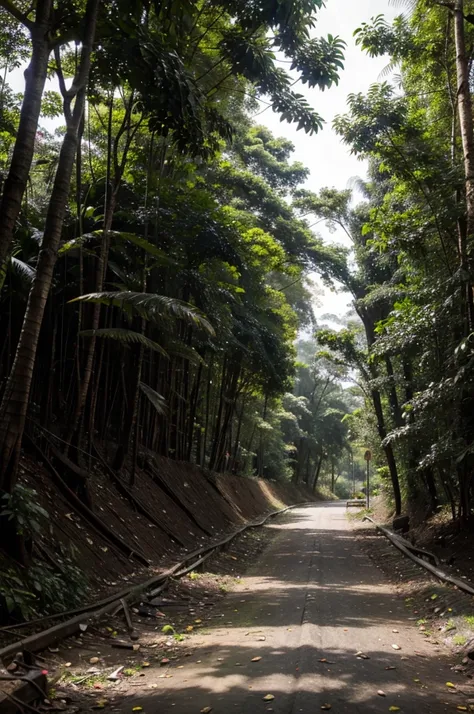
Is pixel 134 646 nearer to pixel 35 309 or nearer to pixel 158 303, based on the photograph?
pixel 35 309

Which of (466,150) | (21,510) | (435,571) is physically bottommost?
(435,571)

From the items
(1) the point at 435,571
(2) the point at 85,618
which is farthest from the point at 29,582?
(1) the point at 435,571

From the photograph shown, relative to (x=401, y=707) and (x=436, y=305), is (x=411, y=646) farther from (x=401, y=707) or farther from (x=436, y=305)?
(x=436, y=305)

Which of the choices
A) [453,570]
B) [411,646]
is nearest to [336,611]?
[411,646]

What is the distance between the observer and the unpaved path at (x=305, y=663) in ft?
13.9

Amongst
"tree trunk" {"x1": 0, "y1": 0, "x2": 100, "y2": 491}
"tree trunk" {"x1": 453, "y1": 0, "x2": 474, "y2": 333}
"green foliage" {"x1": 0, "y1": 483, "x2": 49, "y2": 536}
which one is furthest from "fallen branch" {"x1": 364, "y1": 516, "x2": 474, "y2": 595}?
"tree trunk" {"x1": 0, "y1": 0, "x2": 100, "y2": 491}

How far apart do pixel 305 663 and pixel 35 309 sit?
4.63 metres

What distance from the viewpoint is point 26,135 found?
5.97 meters

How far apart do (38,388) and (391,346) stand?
711 centimetres

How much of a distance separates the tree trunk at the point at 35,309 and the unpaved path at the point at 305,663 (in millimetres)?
2713

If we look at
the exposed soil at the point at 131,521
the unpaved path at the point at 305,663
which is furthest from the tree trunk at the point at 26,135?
the unpaved path at the point at 305,663

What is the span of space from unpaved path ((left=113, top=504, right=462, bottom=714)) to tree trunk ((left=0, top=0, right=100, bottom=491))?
2.71 m

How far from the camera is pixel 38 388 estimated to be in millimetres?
10578

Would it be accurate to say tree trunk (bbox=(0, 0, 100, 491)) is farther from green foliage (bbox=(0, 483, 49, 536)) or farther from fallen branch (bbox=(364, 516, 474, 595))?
fallen branch (bbox=(364, 516, 474, 595))
